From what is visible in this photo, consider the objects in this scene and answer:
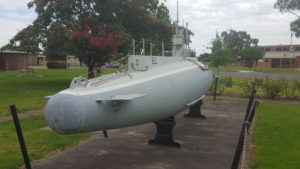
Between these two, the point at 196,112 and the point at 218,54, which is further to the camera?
the point at 218,54

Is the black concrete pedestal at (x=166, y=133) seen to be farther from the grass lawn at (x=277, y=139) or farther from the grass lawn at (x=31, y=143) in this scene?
the grass lawn at (x=31, y=143)

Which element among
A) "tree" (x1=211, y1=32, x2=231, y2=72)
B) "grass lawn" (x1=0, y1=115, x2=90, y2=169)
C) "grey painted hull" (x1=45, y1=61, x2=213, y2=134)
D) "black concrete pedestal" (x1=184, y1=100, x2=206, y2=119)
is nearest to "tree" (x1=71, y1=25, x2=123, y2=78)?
"black concrete pedestal" (x1=184, y1=100, x2=206, y2=119)

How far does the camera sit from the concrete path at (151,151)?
6812 mm

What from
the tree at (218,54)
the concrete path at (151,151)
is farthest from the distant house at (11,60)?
the concrete path at (151,151)

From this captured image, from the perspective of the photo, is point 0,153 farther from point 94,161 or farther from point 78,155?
point 94,161

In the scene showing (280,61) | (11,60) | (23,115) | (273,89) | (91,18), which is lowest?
(23,115)

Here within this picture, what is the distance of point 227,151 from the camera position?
7922mm

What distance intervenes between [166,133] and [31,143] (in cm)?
398

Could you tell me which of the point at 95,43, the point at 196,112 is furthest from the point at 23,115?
the point at 95,43

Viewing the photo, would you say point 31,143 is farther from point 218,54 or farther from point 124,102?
point 218,54

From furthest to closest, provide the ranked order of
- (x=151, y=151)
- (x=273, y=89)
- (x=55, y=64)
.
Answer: (x=55, y=64) → (x=273, y=89) → (x=151, y=151)

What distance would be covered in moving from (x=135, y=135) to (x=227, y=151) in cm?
299

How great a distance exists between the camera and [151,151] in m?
7.77

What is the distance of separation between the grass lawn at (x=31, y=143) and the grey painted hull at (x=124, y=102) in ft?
7.88
